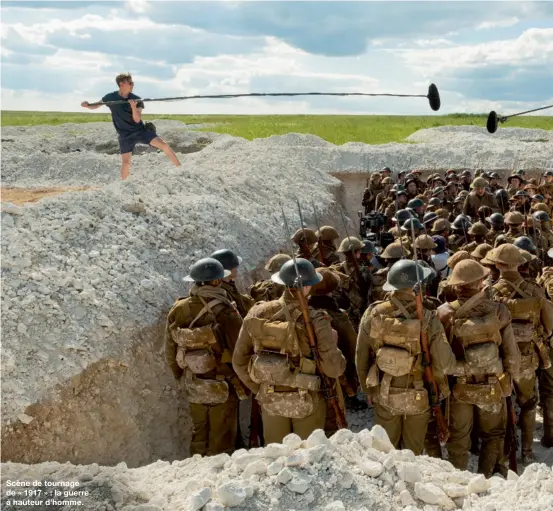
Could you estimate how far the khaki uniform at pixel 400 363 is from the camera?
17.7ft

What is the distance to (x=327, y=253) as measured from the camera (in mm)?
8906

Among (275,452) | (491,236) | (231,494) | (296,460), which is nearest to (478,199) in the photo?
(491,236)

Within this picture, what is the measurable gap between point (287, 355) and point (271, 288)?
5.70 ft

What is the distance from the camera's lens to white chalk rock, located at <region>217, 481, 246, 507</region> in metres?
4.00

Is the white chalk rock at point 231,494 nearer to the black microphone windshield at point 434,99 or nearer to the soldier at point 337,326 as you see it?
the soldier at point 337,326

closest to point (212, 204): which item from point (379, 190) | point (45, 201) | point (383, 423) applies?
point (45, 201)

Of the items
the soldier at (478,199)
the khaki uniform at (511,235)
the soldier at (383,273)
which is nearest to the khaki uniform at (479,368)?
the soldier at (383,273)

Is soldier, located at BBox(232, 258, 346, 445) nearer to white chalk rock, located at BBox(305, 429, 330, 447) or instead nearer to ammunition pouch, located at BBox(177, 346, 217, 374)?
ammunition pouch, located at BBox(177, 346, 217, 374)

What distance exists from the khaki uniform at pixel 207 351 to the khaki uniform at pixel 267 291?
799 millimetres

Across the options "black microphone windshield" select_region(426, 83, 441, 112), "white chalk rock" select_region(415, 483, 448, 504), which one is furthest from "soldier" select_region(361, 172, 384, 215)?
"white chalk rock" select_region(415, 483, 448, 504)

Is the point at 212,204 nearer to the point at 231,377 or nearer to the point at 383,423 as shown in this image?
the point at 231,377

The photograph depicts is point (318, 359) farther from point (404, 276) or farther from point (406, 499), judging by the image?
point (406, 499)

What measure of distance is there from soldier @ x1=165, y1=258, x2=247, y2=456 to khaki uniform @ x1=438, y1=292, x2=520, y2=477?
7.10 ft

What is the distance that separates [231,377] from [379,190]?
13.1 meters
